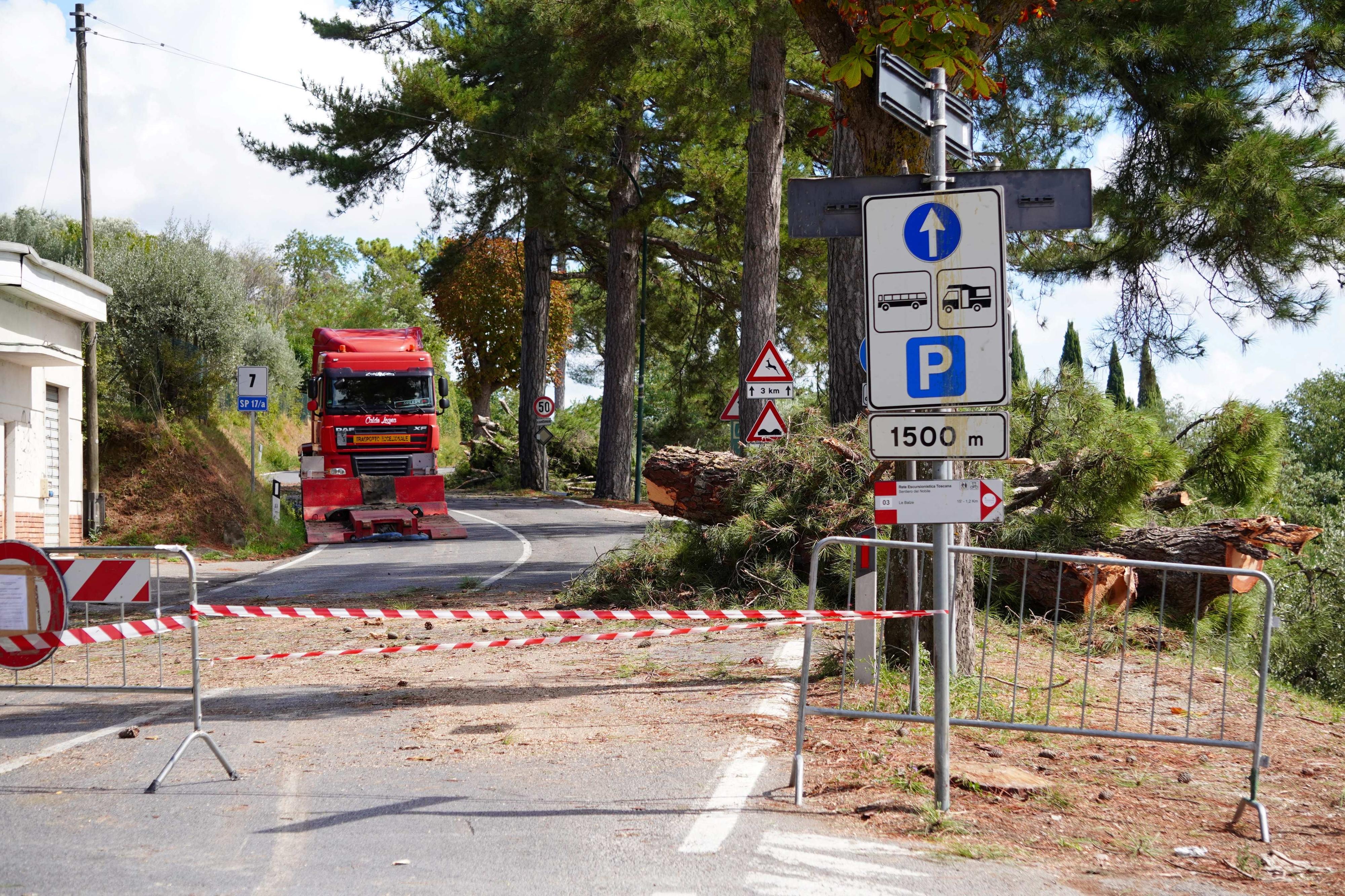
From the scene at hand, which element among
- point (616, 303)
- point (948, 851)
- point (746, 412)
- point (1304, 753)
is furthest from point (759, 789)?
point (616, 303)

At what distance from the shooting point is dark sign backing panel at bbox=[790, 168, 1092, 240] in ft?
18.5

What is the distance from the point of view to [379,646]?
29.7ft

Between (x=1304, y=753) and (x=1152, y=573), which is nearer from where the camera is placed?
(x=1304, y=753)

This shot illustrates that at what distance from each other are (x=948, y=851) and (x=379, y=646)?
5804 mm

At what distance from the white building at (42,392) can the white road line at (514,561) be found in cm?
748

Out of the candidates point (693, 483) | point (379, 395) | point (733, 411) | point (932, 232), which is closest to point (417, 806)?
point (932, 232)

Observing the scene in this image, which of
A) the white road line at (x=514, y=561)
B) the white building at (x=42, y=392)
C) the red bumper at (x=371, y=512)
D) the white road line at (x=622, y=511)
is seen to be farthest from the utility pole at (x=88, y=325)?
the white road line at (x=622, y=511)

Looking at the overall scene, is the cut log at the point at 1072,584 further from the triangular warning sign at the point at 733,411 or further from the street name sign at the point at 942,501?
the triangular warning sign at the point at 733,411

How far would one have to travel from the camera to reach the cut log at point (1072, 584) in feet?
30.6

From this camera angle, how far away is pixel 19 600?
6.19 meters

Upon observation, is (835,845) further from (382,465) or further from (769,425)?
(382,465)

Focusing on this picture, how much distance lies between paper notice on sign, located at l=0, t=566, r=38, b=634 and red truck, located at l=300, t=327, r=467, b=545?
47.0 feet

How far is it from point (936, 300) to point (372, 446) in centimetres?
1842

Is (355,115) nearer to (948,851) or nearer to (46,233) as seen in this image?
(46,233)
